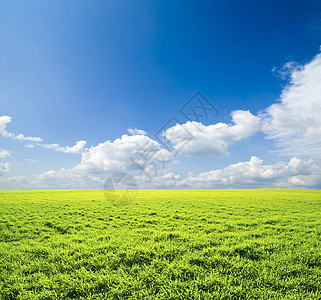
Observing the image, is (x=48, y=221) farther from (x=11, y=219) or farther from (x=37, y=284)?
(x=37, y=284)

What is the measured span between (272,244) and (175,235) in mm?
3997

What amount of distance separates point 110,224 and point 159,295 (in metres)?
7.46

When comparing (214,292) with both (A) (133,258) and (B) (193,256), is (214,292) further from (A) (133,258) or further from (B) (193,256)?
(A) (133,258)

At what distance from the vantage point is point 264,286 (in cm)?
440

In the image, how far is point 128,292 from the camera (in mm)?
4301

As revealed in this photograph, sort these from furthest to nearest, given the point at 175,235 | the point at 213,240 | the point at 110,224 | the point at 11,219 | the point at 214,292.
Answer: the point at 11,219 < the point at 110,224 < the point at 175,235 < the point at 213,240 < the point at 214,292

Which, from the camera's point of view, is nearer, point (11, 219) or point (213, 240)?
point (213, 240)

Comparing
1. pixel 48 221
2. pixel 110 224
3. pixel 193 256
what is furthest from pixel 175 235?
pixel 48 221

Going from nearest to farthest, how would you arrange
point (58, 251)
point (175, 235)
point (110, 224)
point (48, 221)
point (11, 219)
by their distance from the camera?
point (58, 251)
point (175, 235)
point (110, 224)
point (48, 221)
point (11, 219)

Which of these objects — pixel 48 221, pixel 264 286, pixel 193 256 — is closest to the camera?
pixel 264 286

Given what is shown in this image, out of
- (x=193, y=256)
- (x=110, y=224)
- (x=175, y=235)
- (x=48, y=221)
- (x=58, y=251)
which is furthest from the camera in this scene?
(x=48, y=221)

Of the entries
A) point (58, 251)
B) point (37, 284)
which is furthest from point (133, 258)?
point (58, 251)

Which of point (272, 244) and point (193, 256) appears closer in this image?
point (193, 256)

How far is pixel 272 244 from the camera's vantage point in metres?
6.98
